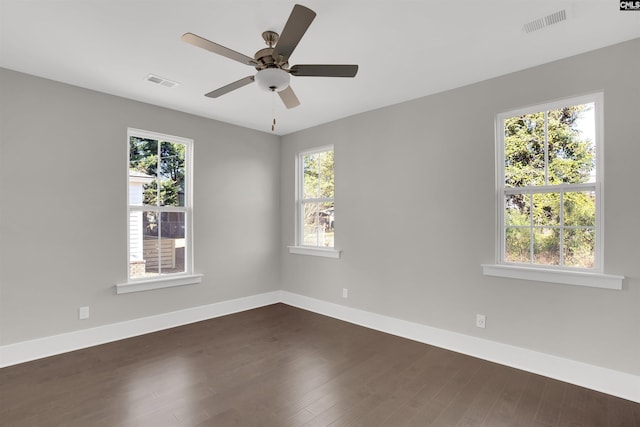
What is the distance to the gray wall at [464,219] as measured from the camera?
8.11ft

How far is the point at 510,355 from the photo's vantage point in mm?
2941

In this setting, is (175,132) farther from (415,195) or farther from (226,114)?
(415,195)

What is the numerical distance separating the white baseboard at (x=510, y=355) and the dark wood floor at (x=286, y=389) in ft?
0.29

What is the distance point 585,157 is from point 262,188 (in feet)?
13.0

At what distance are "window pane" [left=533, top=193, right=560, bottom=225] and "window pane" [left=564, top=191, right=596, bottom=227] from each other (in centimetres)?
7

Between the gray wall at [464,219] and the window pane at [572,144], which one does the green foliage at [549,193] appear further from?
the gray wall at [464,219]

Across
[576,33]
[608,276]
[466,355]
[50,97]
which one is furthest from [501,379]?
[50,97]

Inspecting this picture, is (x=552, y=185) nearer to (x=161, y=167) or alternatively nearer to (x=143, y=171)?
(x=161, y=167)

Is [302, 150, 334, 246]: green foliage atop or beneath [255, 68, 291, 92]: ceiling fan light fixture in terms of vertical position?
beneath

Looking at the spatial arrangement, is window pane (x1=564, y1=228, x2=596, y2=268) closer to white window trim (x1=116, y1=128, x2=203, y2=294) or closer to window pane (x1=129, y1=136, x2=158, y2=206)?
white window trim (x1=116, y1=128, x2=203, y2=294)

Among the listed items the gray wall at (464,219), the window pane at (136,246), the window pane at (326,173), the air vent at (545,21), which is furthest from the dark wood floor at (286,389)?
the air vent at (545,21)

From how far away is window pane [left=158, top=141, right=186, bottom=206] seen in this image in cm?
403

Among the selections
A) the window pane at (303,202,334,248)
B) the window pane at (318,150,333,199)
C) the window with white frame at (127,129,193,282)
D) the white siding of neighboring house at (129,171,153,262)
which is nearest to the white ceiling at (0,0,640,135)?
the window with white frame at (127,129,193,282)

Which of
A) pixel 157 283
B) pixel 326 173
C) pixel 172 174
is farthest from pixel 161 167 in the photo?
pixel 326 173
